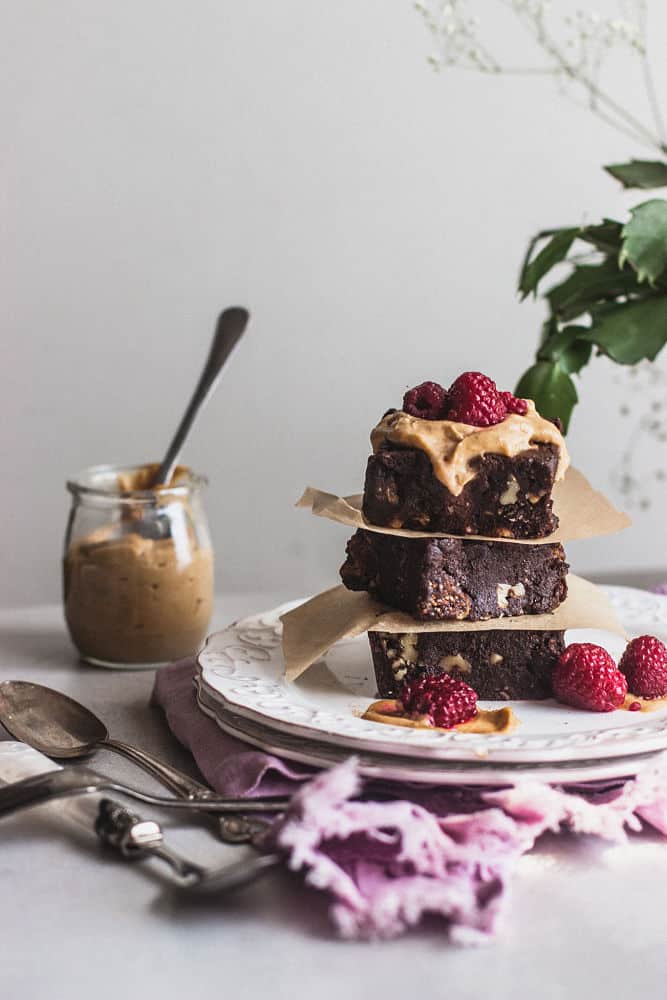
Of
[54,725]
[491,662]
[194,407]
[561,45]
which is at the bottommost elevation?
[54,725]

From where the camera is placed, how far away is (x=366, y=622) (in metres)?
1.47

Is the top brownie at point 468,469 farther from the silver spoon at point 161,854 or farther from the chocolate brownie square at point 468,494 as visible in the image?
the silver spoon at point 161,854

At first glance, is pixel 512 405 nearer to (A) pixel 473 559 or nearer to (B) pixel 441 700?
(A) pixel 473 559

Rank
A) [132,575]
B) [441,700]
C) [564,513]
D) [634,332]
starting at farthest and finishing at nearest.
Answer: [634,332]
[132,575]
[564,513]
[441,700]

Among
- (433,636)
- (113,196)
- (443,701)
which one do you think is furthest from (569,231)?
(113,196)

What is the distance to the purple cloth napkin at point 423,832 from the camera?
3.32ft

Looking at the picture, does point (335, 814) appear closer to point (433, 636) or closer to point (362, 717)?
point (362, 717)

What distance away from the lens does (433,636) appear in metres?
1.48

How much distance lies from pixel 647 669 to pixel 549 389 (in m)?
0.70

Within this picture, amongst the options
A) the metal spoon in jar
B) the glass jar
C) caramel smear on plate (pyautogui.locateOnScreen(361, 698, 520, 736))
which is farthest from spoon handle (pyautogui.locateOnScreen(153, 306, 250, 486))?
caramel smear on plate (pyautogui.locateOnScreen(361, 698, 520, 736))

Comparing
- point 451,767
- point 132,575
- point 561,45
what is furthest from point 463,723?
point 561,45

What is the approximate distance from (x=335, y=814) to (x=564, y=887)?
233 millimetres

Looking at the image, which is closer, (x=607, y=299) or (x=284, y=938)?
(x=284, y=938)

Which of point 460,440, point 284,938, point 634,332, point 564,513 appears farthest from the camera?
point 634,332
